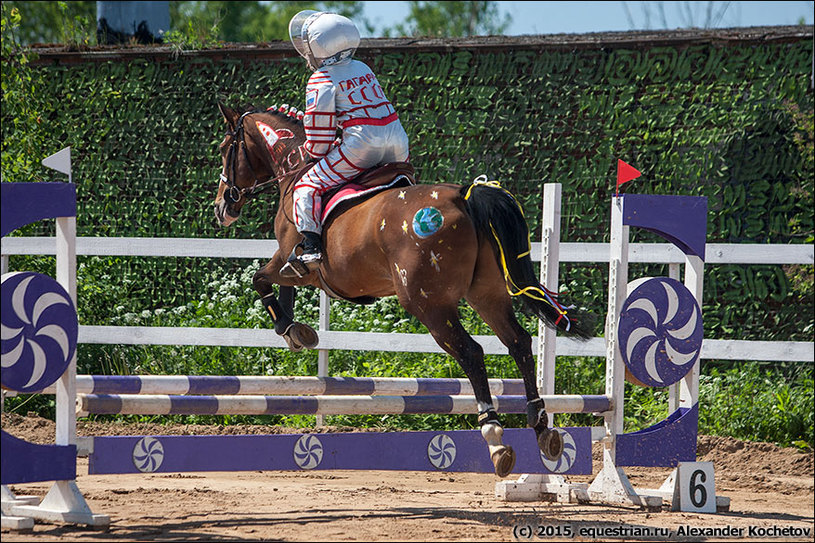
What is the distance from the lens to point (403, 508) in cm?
533

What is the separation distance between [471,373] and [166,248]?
3.99 metres

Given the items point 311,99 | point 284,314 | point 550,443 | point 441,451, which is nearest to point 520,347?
point 550,443

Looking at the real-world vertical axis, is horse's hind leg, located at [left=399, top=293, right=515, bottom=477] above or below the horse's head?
below

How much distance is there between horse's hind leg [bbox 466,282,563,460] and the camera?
198 inches

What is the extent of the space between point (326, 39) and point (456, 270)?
4.94 ft

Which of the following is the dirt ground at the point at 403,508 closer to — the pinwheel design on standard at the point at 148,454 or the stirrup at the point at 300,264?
the pinwheel design on standard at the point at 148,454

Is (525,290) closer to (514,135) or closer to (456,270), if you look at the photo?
(456,270)

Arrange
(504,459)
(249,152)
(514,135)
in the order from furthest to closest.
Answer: (514,135) < (249,152) < (504,459)

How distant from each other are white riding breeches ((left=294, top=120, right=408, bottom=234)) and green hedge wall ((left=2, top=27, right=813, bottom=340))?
344 cm

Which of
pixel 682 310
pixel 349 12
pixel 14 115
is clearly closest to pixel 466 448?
pixel 682 310

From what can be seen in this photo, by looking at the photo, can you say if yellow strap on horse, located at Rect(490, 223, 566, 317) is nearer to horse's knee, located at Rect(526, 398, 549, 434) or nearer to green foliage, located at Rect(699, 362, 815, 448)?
horse's knee, located at Rect(526, 398, 549, 434)

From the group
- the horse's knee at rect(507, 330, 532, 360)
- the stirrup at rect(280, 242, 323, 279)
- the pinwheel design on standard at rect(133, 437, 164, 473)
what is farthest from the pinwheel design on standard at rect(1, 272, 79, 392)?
the horse's knee at rect(507, 330, 532, 360)

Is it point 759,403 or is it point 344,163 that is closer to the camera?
point 344,163

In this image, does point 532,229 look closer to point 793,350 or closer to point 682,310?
point 793,350
